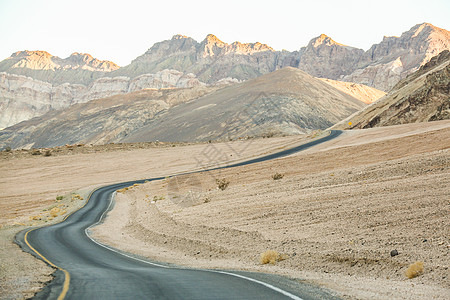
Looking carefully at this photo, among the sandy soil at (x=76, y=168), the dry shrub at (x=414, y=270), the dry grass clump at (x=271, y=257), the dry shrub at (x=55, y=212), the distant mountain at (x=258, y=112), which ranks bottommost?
the dry grass clump at (x=271, y=257)

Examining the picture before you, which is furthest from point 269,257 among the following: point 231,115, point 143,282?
point 231,115

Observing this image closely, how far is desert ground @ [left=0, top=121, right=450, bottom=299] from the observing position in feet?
40.6

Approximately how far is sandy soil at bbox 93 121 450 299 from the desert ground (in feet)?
0.19

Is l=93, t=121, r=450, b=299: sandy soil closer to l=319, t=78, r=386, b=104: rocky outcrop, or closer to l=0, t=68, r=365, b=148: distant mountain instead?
l=0, t=68, r=365, b=148: distant mountain

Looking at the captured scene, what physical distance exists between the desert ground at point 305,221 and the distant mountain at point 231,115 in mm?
69983

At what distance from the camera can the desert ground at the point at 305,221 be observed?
40.6ft

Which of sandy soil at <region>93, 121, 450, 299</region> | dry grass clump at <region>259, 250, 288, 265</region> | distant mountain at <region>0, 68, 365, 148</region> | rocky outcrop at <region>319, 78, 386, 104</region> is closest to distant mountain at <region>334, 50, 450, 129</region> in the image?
distant mountain at <region>0, 68, 365, 148</region>

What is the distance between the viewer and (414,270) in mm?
11039

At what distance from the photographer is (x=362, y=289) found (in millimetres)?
Answer: 10297

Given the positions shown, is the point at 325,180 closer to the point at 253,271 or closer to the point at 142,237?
the point at 142,237

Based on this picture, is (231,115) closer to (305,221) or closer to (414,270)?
(305,221)

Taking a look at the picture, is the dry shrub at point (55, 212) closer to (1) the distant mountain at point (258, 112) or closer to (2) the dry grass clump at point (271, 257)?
(2) the dry grass clump at point (271, 257)

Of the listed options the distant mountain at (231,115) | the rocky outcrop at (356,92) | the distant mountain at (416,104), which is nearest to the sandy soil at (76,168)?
the distant mountain at (416,104)

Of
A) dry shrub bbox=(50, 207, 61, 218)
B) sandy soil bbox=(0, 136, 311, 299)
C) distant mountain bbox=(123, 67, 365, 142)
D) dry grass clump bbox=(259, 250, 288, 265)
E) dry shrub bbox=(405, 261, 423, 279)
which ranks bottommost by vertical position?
dry grass clump bbox=(259, 250, 288, 265)
